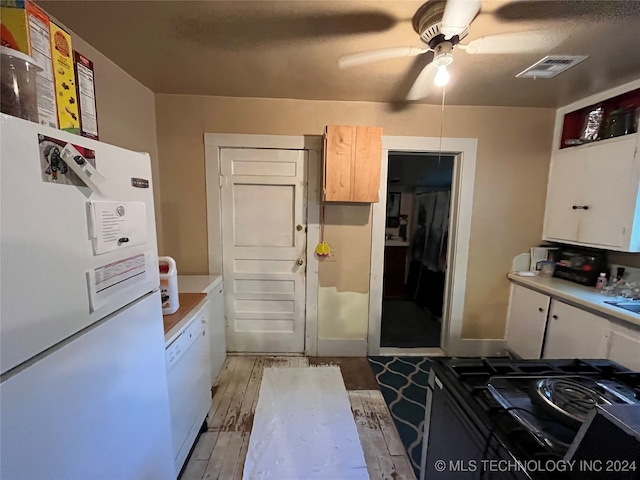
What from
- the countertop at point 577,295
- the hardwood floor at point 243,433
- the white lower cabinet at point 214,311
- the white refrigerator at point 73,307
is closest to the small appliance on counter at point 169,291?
the white refrigerator at point 73,307

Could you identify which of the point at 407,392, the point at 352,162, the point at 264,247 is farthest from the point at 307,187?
the point at 407,392

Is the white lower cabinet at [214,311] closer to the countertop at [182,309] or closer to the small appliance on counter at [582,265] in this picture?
the countertop at [182,309]

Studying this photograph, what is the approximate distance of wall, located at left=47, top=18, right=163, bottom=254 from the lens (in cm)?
171

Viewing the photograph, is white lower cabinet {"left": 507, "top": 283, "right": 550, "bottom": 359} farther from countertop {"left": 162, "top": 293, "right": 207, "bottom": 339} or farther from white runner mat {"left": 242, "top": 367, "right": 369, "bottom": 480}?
countertop {"left": 162, "top": 293, "right": 207, "bottom": 339}

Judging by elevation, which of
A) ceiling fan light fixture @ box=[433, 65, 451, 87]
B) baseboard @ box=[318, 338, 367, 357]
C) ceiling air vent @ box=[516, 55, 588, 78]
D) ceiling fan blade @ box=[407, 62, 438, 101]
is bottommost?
baseboard @ box=[318, 338, 367, 357]

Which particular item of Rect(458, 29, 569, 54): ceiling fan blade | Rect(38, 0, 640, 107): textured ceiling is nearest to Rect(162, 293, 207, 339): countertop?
Rect(38, 0, 640, 107): textured ceiling

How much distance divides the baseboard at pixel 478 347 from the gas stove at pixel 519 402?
164 cm

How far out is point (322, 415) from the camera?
6.23 ft

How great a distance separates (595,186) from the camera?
210 centimetres

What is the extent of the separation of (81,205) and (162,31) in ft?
4.45

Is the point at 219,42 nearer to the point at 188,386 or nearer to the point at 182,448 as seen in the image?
the point at 188,386

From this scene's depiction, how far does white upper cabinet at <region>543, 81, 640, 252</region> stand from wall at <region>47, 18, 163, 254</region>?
140 inches

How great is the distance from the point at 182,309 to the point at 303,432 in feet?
3.64

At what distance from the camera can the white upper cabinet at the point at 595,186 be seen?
1885mm
